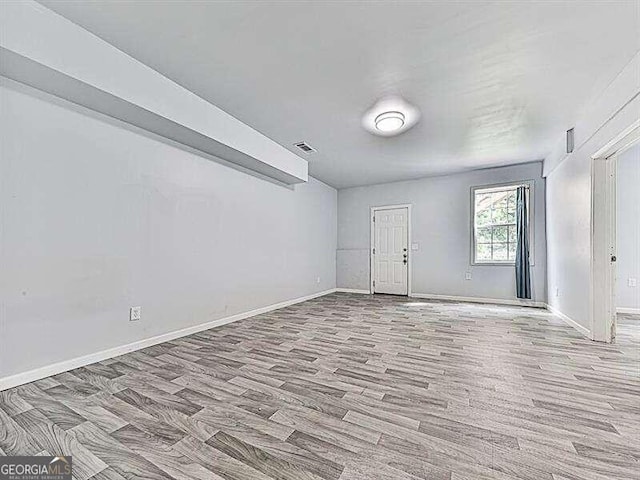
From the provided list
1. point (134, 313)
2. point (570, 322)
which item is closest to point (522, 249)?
point (570, 322)

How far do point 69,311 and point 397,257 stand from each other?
18.9 feet

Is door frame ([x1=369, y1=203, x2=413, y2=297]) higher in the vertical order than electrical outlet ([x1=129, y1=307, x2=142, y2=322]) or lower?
higher

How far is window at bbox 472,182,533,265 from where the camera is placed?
568cm

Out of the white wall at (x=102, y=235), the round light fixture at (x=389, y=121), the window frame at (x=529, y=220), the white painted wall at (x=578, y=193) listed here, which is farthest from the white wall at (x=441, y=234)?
the white wall at (x=102, y=235)

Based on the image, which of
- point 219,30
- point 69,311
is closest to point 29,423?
point 69,311

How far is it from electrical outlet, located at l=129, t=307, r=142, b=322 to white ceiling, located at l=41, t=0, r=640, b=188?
90.1 inches

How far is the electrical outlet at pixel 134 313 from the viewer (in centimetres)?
296

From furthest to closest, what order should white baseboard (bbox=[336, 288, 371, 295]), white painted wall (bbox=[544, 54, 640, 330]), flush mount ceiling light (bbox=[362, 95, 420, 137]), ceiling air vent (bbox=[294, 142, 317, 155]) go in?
white baseboard (bbox=[336, 288, 371, 295]), ceiling air vent (bbox=[294, 142, 317, 155]), flush mount ceiling light (bbox=[362, 95, 420, 137]), white painted wall (bbox=[544, 54, 640, 330])

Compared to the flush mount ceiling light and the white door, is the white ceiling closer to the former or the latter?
the flush mount ceiling light

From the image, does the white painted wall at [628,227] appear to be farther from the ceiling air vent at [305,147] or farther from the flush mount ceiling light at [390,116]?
the ceiling air vent at [305,147]

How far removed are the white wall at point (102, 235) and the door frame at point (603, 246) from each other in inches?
171

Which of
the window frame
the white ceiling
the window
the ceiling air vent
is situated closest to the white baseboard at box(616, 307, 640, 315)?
the window frame

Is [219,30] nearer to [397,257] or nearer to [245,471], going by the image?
[245,471]

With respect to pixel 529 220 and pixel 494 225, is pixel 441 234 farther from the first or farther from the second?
pixel 529 220
